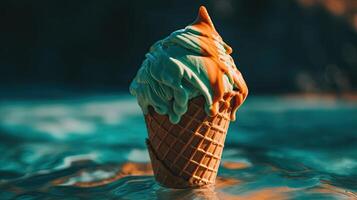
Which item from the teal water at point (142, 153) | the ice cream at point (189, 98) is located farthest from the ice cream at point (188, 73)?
the teal water at point (142, 153)

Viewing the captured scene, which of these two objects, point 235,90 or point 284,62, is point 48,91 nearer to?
point 284,62

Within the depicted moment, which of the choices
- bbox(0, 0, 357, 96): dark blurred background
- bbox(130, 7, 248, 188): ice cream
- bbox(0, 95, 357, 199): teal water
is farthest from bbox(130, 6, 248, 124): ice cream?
bbox(0, 0, 357, 96): dark blurred background

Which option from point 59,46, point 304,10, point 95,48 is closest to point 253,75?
point 304,10

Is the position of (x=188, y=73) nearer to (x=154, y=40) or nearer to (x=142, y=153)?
(x=142, y=153)

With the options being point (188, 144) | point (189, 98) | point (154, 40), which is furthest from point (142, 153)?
point (154, 40)

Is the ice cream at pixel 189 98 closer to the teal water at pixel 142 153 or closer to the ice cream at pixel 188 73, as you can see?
the ice cream at pixel 188 73

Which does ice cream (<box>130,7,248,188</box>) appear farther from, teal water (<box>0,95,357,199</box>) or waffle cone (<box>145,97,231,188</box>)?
teal water (<box>0,95,357,199</box>)
